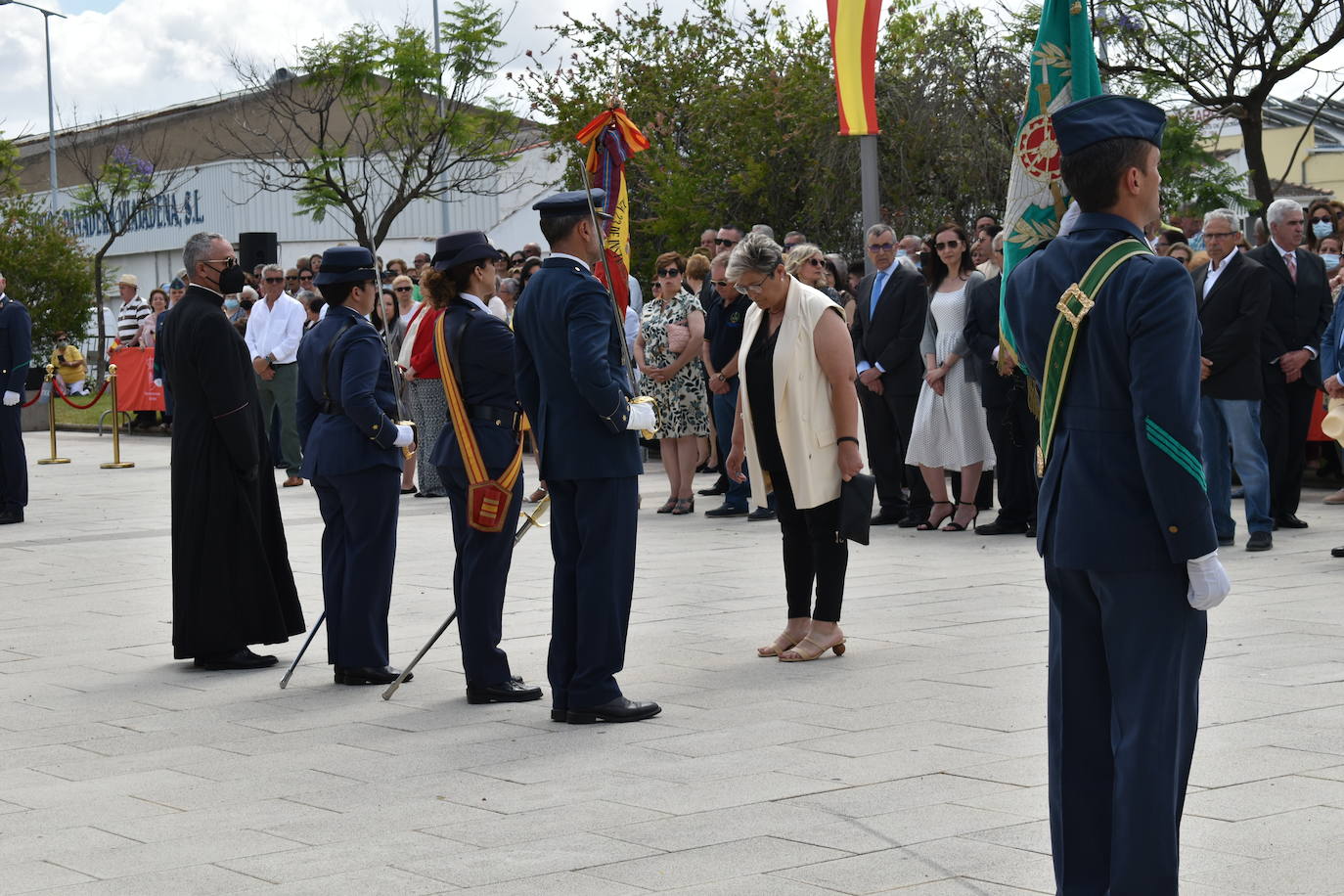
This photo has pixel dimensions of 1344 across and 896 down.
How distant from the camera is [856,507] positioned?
797 centimetres

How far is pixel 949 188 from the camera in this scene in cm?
2170

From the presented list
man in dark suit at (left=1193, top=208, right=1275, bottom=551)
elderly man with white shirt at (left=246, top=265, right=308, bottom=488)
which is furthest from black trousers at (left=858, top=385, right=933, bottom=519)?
elderly man with white shirt at (left=246, top=265, right=308, bottom=488)

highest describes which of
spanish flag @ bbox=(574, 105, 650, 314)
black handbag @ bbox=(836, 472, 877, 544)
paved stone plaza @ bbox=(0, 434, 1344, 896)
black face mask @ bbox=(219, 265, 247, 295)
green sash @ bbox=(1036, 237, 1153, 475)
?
spanish flag @ bbox=(574, 105, 650, 314)

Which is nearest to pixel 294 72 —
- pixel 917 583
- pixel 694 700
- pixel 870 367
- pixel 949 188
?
pixel 949 188

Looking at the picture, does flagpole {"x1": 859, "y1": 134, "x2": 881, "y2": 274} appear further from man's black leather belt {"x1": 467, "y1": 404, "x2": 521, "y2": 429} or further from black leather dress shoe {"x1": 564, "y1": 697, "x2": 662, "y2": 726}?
black leather dress shoe {"x1": 564, "y1": 697, "x2": 662, "y2": 726}

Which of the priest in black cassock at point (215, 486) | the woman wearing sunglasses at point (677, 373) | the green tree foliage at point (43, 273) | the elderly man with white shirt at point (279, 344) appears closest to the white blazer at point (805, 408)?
the priest in black cassock at point (215, 486)

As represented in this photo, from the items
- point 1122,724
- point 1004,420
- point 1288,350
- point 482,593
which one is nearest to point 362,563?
point 482,593

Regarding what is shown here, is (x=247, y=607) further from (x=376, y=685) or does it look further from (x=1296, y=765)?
(x=1296, y=765)

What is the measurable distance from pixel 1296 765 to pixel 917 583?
4.38 m

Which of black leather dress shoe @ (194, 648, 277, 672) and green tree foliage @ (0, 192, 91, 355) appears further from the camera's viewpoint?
green tree foliage @ (0, 192, 91, 355)

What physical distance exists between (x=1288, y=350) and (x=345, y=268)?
6493 millimetres

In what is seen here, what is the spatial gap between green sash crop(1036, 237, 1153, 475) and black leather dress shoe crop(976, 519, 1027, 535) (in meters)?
8.20

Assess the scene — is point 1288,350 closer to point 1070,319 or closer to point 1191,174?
point 1070,319

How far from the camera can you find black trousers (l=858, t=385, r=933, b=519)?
510 inches
